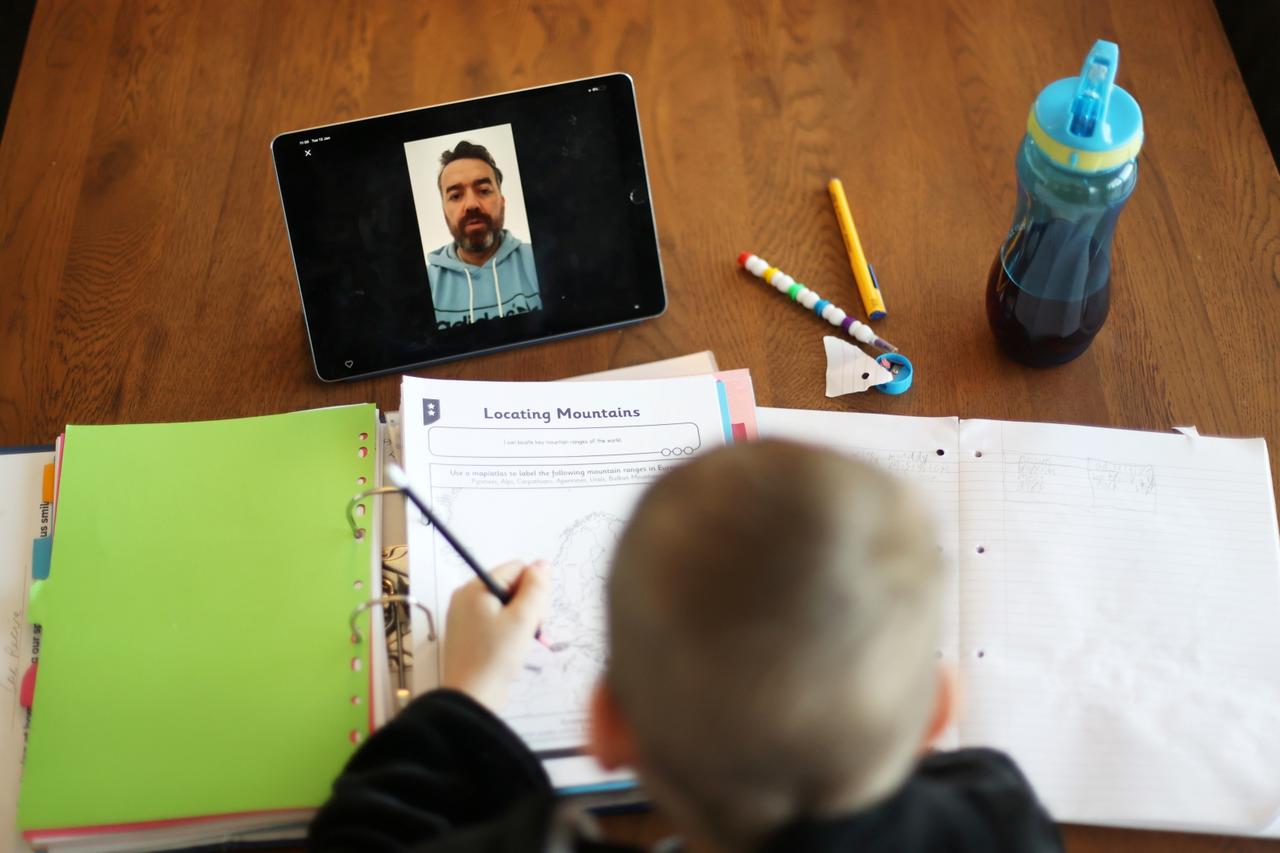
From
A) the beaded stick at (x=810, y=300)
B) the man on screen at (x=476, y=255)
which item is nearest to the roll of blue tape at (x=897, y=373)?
the beaded stick at (x=810, y=300)

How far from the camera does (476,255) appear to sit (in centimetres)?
91

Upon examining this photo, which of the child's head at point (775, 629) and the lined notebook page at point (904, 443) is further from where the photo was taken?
the lined notebook page at point (904, 443)

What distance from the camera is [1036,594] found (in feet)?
2.60

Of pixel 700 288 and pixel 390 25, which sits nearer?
pixel 700 288

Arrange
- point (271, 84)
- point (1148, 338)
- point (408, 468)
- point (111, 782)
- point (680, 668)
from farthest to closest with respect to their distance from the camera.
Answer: point (271, 84) < point (1148, 338) < point (408, 468) < point (111, 782) < point (680, 668)

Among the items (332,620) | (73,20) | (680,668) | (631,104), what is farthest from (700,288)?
(73,20)

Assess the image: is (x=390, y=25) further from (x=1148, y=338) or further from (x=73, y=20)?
(x=1148, y=338)

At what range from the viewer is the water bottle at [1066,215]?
0.75 metres

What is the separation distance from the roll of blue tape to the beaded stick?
1 centimetres

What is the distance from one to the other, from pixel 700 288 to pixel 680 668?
0.57 metres

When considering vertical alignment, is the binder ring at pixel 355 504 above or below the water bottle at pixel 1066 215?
below

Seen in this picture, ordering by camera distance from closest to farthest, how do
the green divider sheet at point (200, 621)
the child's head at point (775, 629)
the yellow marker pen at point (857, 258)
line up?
the child's head at point (775, 629) → the green divider sheet at point (200, 621) → the yellow marker pen at point (857, 258)

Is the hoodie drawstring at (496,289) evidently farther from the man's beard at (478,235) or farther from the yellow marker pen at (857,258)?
the yellow marker pen at (857,258)

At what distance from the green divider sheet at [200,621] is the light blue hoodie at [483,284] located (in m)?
0.12
